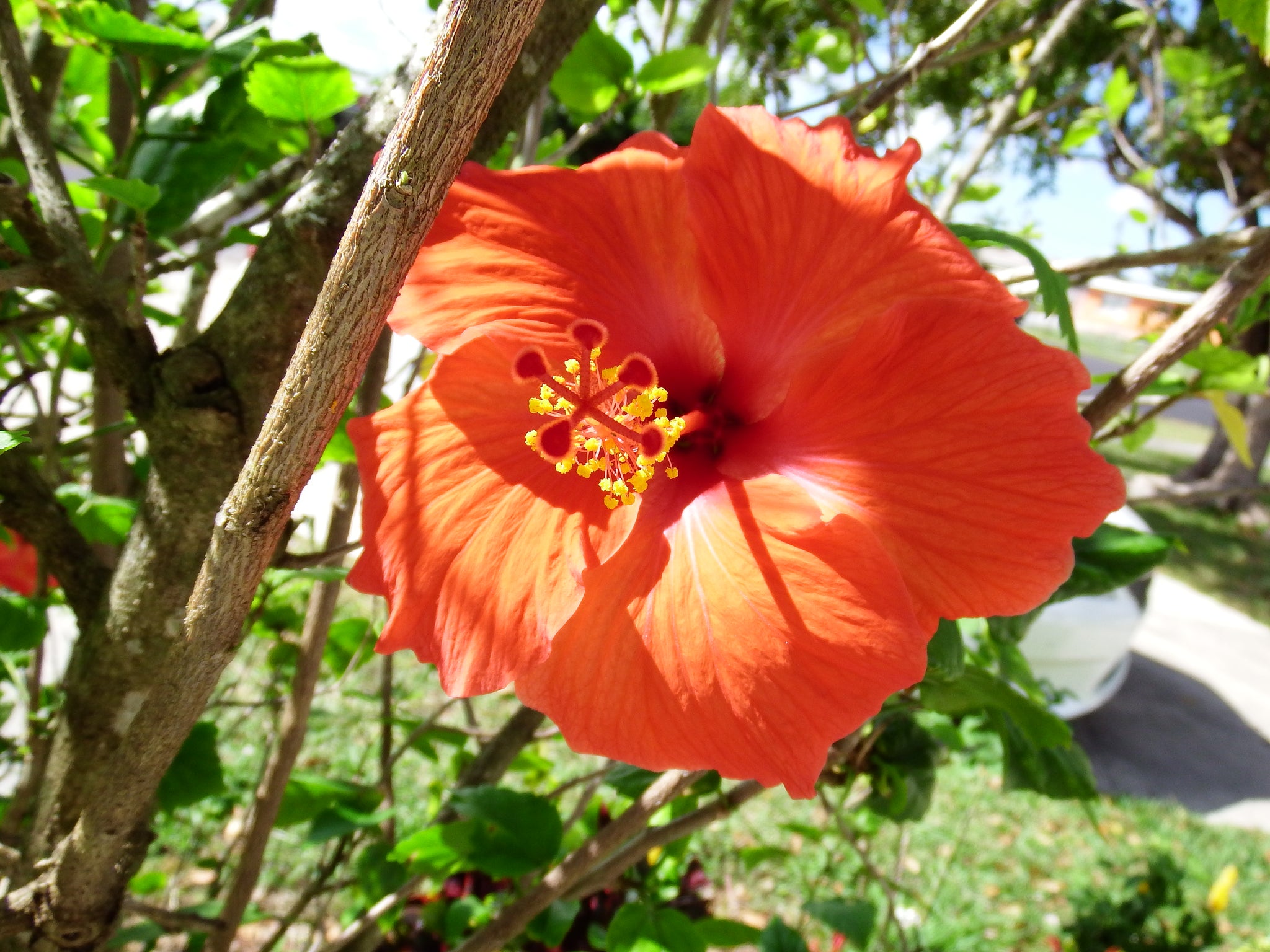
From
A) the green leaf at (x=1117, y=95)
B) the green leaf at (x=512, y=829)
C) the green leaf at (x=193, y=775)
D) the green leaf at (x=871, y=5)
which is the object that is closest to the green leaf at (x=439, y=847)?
the green leaf at (x=512, y=829)

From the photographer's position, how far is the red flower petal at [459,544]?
0.72 metres

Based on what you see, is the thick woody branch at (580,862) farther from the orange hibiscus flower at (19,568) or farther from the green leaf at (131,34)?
the orange hibiscus flower at (19,568)

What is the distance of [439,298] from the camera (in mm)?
748

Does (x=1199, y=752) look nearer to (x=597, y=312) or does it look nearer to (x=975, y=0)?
(x=975, y=0)

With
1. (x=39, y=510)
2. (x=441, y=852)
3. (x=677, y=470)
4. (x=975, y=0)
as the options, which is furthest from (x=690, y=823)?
(x=975, y=0)

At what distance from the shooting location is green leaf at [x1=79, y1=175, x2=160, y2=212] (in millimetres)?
867

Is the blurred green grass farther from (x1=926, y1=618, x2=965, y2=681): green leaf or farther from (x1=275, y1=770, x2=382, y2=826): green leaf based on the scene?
(x1=926, y1=618, x2=965, y2=681): green leaf

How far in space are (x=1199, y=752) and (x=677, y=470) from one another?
487cm

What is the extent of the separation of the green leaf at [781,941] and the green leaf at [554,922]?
39 cm

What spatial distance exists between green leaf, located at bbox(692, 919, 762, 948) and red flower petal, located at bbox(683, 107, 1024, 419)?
36.6 inches

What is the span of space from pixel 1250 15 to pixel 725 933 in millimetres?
1274

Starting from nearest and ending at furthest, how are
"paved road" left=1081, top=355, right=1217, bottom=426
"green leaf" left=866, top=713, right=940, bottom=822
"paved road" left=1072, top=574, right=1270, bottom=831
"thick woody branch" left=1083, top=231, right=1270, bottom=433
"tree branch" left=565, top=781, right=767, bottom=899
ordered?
"thick woody branch" left=1083, top=231, right=1270, bottom=433 → "tree branch" left=565, top=781, right=767, bottom=899 → "green leaf" left=866, top=713, right=940, bottom=822 → "paved road" left=1072, top=574, right=1270, bottom=831 → "paved road" left=1081, top=355, right=1217, bottom=426

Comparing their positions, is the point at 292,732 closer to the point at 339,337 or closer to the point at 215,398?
the point at 215,398

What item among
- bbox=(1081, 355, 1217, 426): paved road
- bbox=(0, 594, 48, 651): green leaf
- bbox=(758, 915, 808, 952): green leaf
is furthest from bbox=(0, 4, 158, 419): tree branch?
bbox=(1081, 355, 1217, 426): paved road
